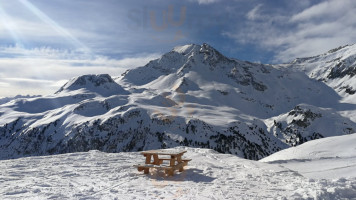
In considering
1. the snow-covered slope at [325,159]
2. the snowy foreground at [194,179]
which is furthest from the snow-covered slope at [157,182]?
the snow-covered slope at [325,159]

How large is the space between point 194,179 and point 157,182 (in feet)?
5.44

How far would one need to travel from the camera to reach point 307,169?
14508 millimetres

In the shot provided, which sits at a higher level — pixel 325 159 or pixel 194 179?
pixel 325 159

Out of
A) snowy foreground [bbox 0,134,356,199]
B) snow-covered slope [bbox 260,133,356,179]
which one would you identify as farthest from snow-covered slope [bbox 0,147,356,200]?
snow-covered slope [bbox 260,133,356,179]

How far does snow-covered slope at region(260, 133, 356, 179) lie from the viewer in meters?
12.9

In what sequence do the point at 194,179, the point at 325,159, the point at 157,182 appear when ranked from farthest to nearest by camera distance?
the point at 325,159, the point at 194,179, the point at 157,182

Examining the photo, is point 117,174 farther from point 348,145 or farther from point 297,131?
point 297,131

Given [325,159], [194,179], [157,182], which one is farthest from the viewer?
[325,159]

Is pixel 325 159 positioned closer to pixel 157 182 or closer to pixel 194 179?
pixel 194 179

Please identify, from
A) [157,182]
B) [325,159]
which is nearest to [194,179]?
[157,182]

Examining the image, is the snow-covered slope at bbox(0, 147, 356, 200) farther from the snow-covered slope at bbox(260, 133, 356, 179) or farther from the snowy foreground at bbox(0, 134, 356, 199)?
the snow-covered slope at bbox(260, 133, 356, 179)

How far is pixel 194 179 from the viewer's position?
13.1 meters

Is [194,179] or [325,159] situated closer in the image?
[194,179]

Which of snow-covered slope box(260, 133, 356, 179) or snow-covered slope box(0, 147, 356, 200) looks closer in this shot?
snow-covered slope box(0, 147, 356, 200)
